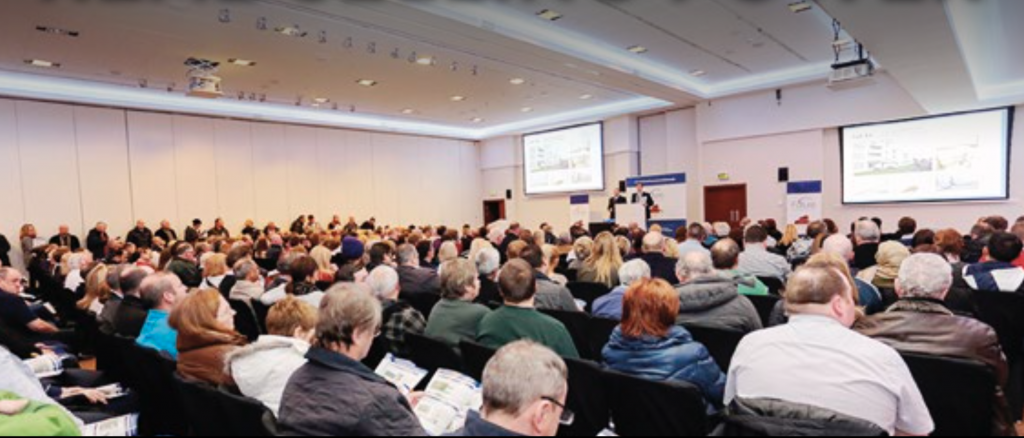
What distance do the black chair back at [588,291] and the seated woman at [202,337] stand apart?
2820 millimetres

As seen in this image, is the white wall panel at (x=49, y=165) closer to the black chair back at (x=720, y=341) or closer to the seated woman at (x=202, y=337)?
the seated woman at (x=202, y=337)

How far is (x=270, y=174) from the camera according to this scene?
14.4 metres

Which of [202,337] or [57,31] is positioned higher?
[57,31]

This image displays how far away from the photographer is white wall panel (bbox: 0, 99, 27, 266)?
10602mm

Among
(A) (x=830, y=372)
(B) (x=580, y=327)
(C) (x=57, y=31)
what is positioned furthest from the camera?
(C) (x=57, y=31)

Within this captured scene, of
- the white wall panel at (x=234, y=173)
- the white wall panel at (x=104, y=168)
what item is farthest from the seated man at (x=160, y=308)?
the white wall panel at (x=234, y=173)

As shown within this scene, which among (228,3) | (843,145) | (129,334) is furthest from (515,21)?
(843,145)

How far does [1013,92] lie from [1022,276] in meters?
8.63

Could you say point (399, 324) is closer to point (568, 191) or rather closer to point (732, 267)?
point (732, 267)

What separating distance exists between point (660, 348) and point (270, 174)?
13.9m

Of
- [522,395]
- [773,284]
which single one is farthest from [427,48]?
[522,395]

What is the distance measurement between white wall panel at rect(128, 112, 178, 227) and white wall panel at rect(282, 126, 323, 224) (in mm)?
2655

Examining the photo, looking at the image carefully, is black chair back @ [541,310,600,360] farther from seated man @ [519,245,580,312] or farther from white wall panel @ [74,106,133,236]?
white wall panel @ [74,106,133,236]

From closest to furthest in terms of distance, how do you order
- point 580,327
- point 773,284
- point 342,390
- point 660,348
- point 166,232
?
A: point 342,390, point 660,348, point 580,327, point 773,284, point 166,232
